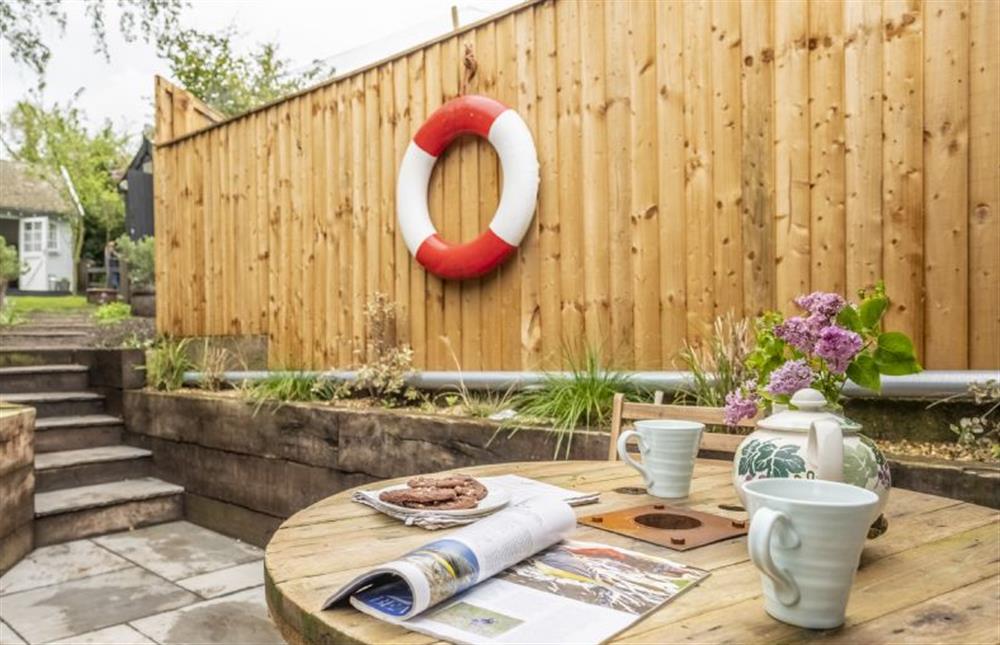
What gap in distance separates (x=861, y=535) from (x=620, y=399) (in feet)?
3.73

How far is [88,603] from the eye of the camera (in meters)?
2.63

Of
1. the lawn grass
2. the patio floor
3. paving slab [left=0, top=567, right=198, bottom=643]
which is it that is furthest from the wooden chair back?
the lawn grass

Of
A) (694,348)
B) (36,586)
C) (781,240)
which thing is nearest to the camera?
(781,240)

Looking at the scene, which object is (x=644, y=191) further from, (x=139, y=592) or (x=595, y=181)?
(x=139, y=592)

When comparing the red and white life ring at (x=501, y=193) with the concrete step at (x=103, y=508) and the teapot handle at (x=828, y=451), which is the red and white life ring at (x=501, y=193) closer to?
the concrete step at (x=103, y=508)

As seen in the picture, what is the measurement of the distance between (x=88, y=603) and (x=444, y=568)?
2459mm

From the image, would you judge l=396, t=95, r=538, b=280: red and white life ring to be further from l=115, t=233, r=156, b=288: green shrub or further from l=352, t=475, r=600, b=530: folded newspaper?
l=115, t=233, r=156, b=288: green shrub

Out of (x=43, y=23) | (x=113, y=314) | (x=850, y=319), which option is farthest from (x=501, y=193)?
(x=113, y=314)

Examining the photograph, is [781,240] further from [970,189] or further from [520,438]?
[520,438]

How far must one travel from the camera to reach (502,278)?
3.10 metres

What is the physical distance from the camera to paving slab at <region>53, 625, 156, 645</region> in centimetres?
230

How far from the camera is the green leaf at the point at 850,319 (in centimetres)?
96

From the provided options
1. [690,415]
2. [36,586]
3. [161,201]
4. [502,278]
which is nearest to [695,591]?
[690,415]

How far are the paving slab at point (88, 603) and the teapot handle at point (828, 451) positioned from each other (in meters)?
2.41
